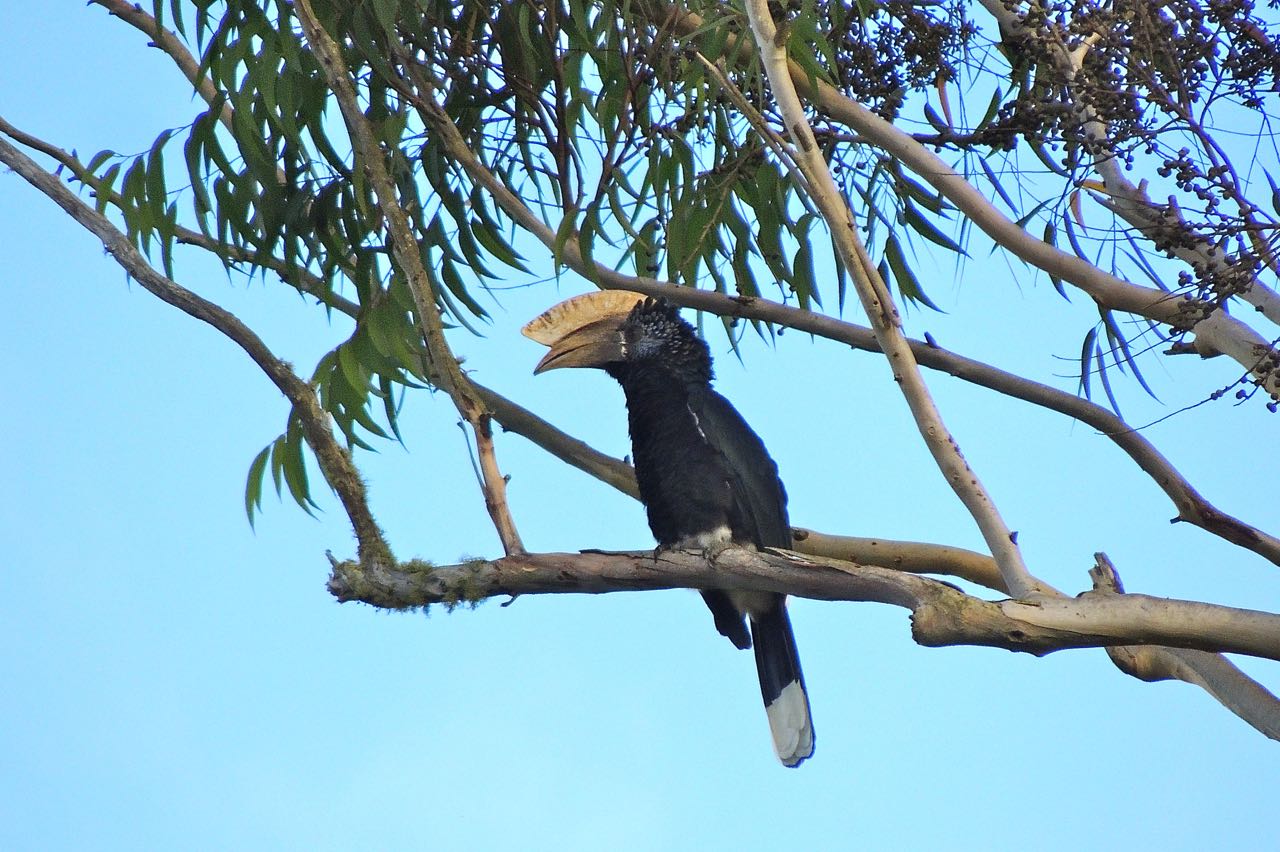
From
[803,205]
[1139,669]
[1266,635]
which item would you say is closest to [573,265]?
[803,205]

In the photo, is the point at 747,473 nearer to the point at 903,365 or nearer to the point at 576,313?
the point at 576,313

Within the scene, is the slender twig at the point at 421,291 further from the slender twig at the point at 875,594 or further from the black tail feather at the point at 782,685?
the black tail feather at the point at 782,685

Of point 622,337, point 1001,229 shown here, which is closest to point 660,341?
point 622,337

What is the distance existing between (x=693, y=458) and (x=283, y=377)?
977 mm

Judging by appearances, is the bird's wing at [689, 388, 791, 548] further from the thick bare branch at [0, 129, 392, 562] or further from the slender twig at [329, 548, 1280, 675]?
the thick bare branch at [0, 129, 392, 562]

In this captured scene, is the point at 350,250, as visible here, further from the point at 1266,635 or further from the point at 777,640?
the point at 1266,635

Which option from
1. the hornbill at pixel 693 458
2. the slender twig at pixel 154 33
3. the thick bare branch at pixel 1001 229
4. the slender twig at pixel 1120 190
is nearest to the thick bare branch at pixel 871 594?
the slender twig at pixel 1120 190

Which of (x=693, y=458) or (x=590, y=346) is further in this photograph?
(x=590, y=346)

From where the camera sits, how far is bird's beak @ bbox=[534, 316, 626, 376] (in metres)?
3.29

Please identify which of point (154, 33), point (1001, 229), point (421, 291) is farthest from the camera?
point (154, 33)

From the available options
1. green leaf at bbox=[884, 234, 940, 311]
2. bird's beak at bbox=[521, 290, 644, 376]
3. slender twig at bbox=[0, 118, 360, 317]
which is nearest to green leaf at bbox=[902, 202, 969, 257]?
green leaf at bbox=[884, 234, 940, 311]

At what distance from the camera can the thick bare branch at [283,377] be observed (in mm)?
2461

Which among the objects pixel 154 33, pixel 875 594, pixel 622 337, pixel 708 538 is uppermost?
pixel 154 33

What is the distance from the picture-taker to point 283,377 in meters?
2.55
